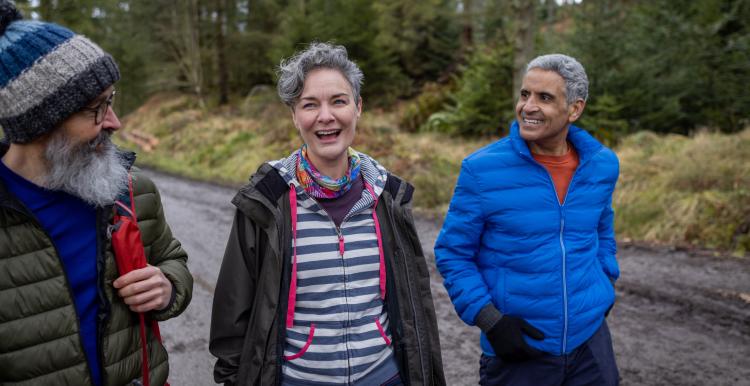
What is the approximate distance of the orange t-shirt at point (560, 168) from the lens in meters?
2.76

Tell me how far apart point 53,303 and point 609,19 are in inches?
540

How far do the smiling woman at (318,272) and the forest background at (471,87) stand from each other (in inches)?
64.6

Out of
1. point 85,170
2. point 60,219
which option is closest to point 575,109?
point 85,170

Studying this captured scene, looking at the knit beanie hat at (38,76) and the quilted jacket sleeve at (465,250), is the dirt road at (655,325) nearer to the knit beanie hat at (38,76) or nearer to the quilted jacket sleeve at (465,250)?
the quilted jacket sleeve at (465,250)

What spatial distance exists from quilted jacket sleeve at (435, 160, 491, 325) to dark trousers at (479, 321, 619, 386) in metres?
0.33

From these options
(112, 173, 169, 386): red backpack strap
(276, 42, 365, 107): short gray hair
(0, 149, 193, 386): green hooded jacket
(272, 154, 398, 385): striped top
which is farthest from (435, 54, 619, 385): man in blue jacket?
(0, 149, 193, 386): green hooded jacket

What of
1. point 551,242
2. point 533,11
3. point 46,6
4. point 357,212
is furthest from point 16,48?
point 46,6

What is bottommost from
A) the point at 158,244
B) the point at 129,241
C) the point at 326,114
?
the point at 158,244

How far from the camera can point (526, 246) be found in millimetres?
2635

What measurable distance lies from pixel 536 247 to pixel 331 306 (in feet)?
3.59

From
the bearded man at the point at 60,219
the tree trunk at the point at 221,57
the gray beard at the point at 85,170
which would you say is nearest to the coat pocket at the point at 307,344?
the bearded man at the point at 60,219

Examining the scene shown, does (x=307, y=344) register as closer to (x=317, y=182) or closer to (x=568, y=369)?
(x=317, y=182)

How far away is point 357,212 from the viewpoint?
2.32m

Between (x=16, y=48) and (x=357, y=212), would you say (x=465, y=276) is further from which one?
(x=16, y=48)
